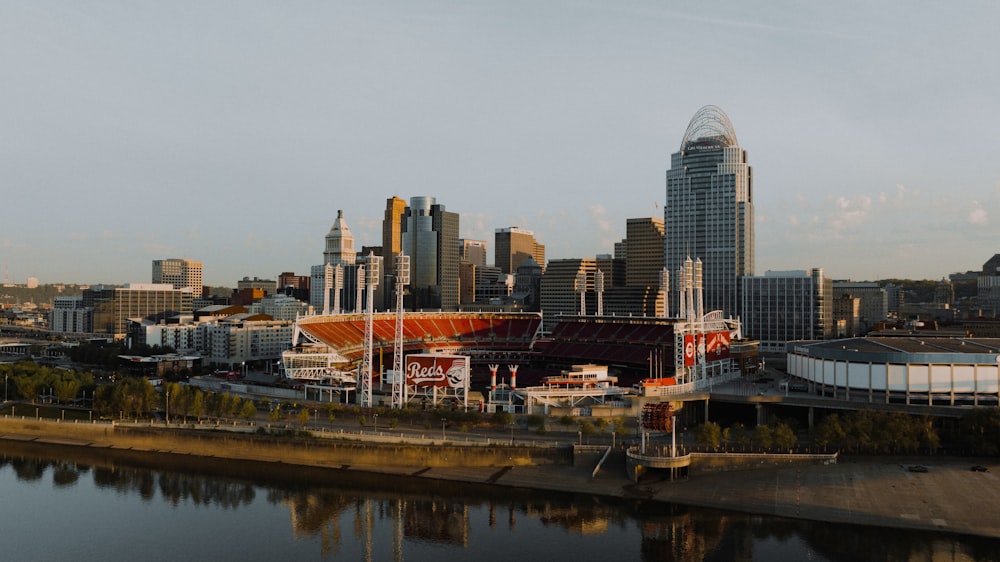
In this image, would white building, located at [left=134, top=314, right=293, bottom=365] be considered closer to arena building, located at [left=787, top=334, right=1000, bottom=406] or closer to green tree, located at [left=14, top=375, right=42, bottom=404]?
green tree, located at [left=14, top=375, right=42, bottom=404]

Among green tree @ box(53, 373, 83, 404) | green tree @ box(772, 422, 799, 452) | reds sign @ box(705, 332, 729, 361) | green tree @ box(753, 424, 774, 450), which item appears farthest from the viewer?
reds sign @ box(705, 332, 729, 361)

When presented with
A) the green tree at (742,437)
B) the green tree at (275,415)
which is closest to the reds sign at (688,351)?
the green tree at (742,437)

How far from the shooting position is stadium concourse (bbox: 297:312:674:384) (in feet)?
478

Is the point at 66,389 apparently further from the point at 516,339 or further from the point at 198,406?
the point at 516,339

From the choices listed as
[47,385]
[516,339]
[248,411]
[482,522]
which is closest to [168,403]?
[248,411]

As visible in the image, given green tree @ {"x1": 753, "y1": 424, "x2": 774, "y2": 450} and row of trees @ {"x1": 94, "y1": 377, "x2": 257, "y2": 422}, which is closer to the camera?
green tree @ {"x1": 753, "y1": 424, "x2": 774, "y2": 450}

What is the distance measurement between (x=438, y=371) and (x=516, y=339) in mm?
67195

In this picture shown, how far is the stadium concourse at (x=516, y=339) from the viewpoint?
146m

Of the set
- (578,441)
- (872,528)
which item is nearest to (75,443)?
(578,441)

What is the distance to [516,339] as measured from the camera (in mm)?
179000

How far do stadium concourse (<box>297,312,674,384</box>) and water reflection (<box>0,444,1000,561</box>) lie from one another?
51.7 metres

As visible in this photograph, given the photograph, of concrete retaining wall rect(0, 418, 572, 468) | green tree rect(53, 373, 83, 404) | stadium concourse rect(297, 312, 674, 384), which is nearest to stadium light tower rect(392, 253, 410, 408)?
concrete retaining wall rect(0, 418, 572, 468)

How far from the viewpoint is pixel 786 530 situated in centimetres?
6825

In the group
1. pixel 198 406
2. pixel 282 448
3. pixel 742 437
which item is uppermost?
pixel 198 406
